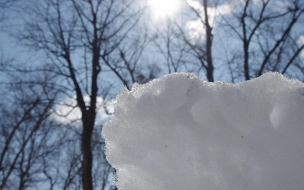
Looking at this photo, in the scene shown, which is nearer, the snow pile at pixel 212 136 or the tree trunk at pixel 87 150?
the snow pile at pixel 212 136

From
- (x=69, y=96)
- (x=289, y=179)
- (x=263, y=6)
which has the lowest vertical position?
(x=289, y=179)

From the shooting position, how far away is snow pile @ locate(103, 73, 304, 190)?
0.52 m

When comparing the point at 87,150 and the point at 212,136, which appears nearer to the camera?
the point at 212,136

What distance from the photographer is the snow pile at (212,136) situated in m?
0.52

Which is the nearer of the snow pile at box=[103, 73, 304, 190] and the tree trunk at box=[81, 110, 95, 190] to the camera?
the snow pile at box=[103, 73, 304, 190]

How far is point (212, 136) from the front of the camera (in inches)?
21.2

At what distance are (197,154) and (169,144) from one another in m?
0.05

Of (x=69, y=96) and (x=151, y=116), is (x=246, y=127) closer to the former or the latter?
(x=151, y=116)

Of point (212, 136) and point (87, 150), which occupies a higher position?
point (87, 150)

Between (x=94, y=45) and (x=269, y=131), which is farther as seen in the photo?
(x=94, y=45)

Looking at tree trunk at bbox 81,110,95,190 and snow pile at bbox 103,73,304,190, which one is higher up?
tree trunk at bbox 81,110,95,190

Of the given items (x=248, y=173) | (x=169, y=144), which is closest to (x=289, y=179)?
(x=248, y=173)

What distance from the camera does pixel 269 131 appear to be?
1.74ft

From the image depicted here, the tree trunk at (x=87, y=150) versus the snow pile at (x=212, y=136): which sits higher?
the tree trunk at (x=87, y=150)
